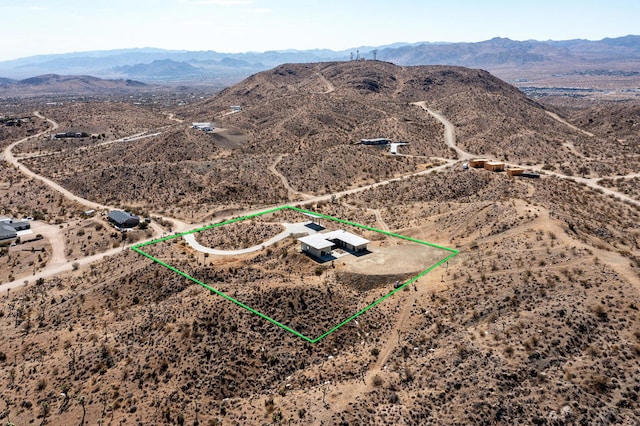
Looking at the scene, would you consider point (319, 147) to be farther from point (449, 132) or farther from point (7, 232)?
point (7, 232)

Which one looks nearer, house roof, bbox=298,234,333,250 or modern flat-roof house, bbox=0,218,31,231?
house roof, bbox=298,234,333,250

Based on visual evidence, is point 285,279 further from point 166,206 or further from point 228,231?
point 166,206

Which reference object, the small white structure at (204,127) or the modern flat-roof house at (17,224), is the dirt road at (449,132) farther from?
the modern flat-roof house at (17,224)

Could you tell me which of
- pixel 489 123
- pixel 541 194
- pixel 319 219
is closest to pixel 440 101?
pixel 489 123

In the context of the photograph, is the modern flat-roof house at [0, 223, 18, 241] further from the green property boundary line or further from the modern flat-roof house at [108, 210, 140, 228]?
the green property boundary line

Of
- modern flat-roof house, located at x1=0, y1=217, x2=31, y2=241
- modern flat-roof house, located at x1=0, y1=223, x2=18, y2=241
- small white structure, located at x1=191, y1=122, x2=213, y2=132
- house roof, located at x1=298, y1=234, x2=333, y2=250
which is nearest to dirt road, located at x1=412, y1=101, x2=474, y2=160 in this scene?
house roof, located at x1=298, y1=234, x2=333, y2=250

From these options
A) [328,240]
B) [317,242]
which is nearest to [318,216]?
[328,240]
